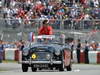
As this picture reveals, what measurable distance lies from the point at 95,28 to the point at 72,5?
6.74m

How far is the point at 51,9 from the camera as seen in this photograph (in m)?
37.8

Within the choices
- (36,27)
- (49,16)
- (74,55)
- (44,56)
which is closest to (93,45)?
(74,55)

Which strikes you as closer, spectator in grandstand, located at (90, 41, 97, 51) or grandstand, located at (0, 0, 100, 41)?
grandstand, located at (0, 0, 100, 41)

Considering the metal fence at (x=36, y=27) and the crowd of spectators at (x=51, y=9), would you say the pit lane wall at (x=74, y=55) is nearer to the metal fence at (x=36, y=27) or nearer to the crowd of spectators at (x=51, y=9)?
the metal fence at (x=36, y=27)

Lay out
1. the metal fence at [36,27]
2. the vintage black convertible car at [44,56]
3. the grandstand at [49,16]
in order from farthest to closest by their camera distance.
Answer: the grandstand at [49,16] → the metal fence at [36,27] → the vintage black convertible car at [44,56]

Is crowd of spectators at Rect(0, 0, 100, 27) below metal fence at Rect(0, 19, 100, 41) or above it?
above

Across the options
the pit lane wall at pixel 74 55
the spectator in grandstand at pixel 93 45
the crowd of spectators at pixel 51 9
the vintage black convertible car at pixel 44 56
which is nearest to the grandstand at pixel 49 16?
the crowd of spectators at pixel 51 9

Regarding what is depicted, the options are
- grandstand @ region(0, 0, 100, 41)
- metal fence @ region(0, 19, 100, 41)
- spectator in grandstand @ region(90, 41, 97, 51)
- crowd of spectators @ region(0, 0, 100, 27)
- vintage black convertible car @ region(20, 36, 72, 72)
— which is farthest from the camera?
crowd of spectators @ region(0, 0, 100, 27)

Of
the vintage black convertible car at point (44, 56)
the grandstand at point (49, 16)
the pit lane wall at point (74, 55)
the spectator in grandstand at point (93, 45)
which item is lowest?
the pit lane wall at point (74, 55)

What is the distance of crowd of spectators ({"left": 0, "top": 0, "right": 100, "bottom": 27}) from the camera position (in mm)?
36281

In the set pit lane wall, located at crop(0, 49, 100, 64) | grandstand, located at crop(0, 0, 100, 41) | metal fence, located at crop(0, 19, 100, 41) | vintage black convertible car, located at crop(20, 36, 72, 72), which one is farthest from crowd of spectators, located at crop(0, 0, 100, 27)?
vintage black convertible car, located at crop(20, 36, 72, 72)

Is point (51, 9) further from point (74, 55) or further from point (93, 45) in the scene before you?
point (74, 55)

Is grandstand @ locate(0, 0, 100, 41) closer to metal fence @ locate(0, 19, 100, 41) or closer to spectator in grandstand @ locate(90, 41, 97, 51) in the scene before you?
metal fence @ locate(0, 19, 100, 41)

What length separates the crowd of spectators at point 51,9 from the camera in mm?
36281
